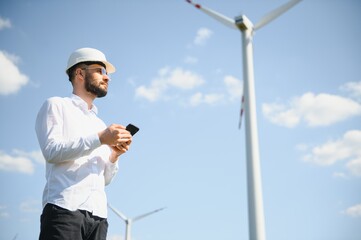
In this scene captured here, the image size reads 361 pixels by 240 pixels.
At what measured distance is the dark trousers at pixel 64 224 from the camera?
13.2 feet

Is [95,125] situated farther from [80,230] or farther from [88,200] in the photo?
[80,230]

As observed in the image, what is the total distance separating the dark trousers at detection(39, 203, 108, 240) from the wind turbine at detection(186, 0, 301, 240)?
5779 mm

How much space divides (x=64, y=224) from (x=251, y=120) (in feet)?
25.2

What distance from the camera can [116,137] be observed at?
175 inches

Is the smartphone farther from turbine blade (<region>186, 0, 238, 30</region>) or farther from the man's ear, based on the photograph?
turbine blade (<region>186, 0, 238, 30</region>)

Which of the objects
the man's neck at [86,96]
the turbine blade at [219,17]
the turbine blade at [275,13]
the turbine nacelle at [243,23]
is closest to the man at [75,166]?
the man's neck at [86,96]

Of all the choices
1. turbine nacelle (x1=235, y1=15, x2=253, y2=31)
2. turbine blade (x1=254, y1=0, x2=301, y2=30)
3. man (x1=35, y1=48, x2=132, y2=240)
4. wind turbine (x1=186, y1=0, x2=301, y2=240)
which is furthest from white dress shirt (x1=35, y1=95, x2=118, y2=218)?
turbine blade (x1=254, y1=0, x2=301, y2=30)

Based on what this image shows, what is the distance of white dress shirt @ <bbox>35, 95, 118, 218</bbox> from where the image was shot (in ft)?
13.9

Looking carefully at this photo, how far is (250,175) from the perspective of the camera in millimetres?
10047

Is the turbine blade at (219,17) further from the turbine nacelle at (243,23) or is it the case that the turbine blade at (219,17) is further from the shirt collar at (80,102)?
the shirt collar at (80,102)

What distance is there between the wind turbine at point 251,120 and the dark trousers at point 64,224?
Result: 578 centimetres

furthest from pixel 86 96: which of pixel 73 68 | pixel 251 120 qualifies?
pixel 251 120

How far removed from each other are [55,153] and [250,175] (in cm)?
682

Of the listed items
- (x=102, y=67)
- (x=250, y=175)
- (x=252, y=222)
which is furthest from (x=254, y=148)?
(x=102, y=67)
